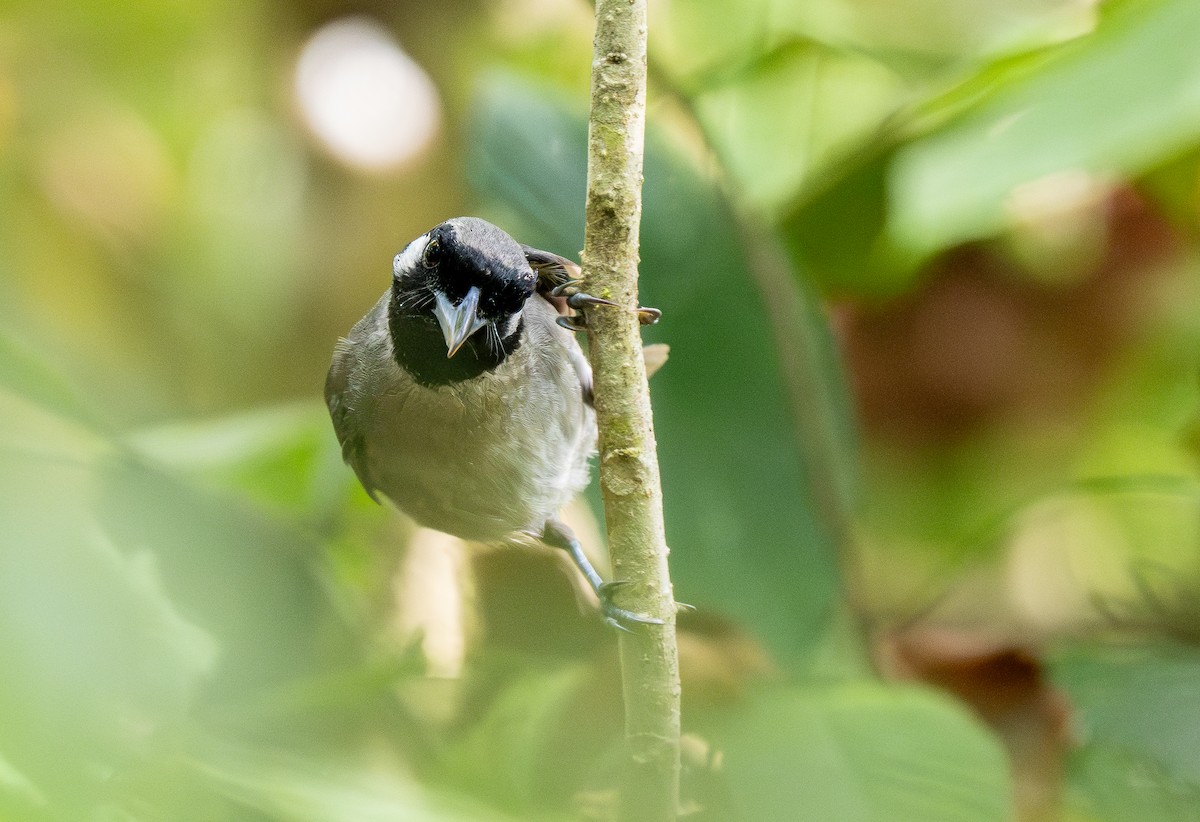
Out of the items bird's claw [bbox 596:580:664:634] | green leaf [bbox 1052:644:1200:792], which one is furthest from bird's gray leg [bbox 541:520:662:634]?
green leaf [bbox 1052:644:1200:792]

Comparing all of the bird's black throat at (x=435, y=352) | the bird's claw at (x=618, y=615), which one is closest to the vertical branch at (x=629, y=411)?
the bird's claw at (x=618, y=615)

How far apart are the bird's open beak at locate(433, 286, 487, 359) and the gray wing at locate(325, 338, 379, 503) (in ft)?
1.32

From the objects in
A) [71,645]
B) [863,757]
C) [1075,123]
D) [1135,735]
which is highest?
[1075,123]

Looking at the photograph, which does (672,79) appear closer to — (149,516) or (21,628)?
(149,516)

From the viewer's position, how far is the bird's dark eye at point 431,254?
142 centimetres

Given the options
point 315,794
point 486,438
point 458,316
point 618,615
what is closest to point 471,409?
point 486,438

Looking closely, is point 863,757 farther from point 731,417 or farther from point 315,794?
point 315,794

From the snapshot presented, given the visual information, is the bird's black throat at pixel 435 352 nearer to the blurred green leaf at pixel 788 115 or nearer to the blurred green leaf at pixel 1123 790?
the blurred green leaf at pixel 788 115

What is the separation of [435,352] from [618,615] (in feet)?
1.69

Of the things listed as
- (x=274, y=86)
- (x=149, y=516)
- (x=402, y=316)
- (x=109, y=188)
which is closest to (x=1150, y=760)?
(x=402, y=316)

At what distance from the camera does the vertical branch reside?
1.15 m

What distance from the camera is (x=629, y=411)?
1.19m

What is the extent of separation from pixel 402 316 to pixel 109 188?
2.08m

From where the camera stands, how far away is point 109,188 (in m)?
3.25
